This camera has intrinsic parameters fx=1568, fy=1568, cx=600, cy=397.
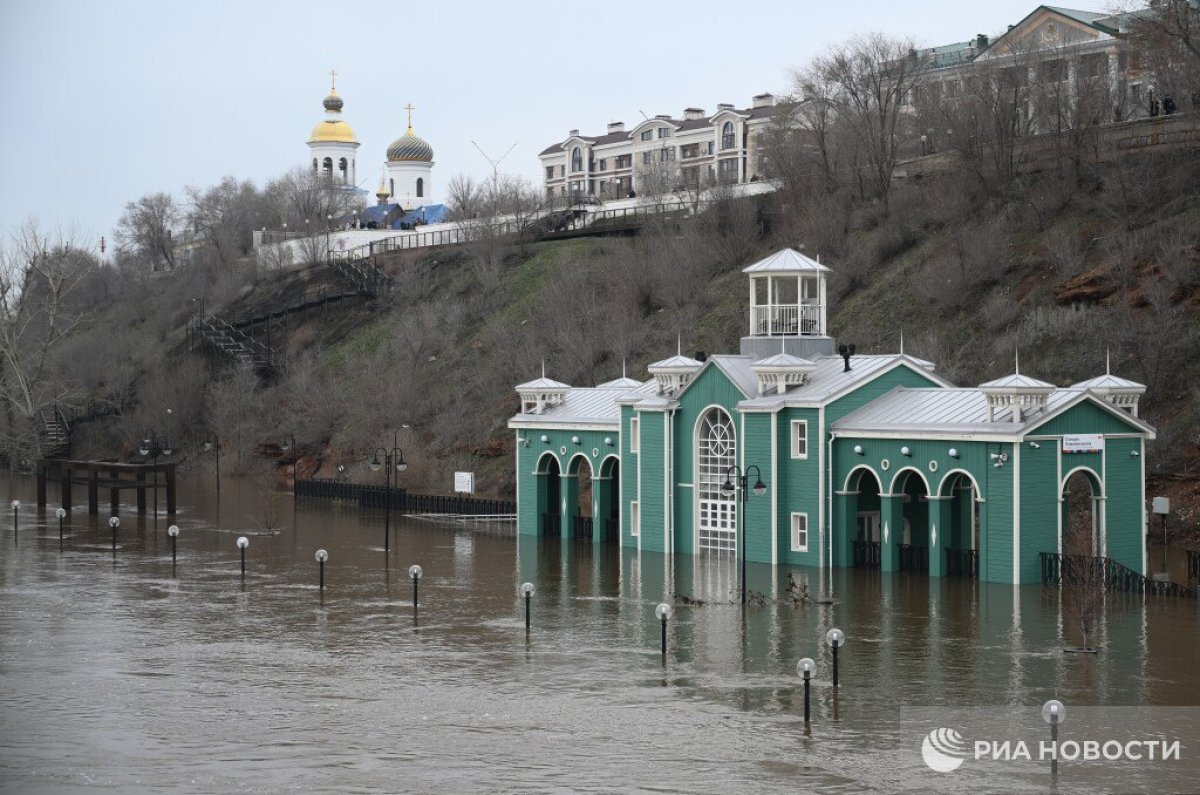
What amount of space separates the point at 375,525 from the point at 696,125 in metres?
76.0

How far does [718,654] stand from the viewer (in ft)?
Result: 97.6

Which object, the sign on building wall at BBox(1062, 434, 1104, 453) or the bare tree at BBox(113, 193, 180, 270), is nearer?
the sign on building wall at BBox(1062, 434, 1104, 453)

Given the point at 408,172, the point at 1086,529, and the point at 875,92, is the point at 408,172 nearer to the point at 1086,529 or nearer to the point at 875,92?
the point at 875,92

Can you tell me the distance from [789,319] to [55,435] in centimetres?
6713

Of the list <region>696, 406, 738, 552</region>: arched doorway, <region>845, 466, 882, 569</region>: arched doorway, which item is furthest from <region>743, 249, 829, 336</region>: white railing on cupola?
<region>845, 466, 882, 569</region>: arched doorway

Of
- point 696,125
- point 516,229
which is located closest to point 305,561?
point 516,229

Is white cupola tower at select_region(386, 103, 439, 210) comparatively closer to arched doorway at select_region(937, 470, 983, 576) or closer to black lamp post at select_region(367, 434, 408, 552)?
black lamp post at select_region(367, 434, 408, 552)

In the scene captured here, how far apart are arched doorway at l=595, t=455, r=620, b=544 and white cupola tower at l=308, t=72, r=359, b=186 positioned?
365ft

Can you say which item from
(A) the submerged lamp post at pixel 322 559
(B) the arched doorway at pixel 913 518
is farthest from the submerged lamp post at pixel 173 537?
(B) the arched doorway at pixel 913 518

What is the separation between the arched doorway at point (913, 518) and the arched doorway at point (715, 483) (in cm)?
484

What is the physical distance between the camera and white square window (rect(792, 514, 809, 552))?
42844 mm

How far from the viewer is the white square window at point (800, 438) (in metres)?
42.8

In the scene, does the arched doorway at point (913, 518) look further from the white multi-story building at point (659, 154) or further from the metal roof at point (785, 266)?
the white multi-story building at point (659, 154)

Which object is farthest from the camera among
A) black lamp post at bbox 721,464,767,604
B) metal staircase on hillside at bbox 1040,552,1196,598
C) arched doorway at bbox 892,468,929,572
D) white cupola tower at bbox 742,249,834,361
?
white cupola tower at bbox 742,249,834,361
